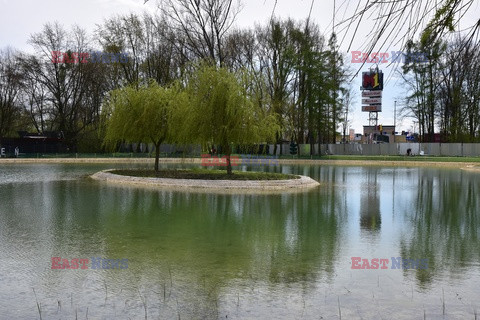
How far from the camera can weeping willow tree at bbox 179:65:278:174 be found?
2078cm

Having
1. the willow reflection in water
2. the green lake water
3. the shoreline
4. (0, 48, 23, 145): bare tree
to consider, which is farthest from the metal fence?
the willow reflection in water

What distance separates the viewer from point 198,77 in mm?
22016

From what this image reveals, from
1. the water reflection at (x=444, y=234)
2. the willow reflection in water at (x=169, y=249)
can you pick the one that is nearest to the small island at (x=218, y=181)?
the willow reflection in water at (x=169, y=249)

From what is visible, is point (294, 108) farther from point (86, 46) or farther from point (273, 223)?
point (273, 223)

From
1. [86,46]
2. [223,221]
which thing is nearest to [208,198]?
[223,221]

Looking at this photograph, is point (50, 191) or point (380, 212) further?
point (50, 191)

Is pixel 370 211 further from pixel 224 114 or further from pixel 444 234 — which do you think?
pixel 224 114

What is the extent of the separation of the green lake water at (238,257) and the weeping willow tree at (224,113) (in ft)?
20.4

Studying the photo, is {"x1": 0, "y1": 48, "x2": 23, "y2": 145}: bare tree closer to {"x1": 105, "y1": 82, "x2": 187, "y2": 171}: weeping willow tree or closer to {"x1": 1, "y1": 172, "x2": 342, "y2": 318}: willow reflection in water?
{"x1": 105, "y1": 82, "x2": 187, "y2": 171}: weeping willow tree

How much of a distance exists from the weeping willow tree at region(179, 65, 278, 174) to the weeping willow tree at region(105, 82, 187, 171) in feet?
7.56

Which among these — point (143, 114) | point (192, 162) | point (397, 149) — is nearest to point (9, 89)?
point (192, 162)

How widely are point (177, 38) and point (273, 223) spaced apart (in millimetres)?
38679

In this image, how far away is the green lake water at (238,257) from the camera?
17.3 feet

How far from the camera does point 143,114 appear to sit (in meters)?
23.2
